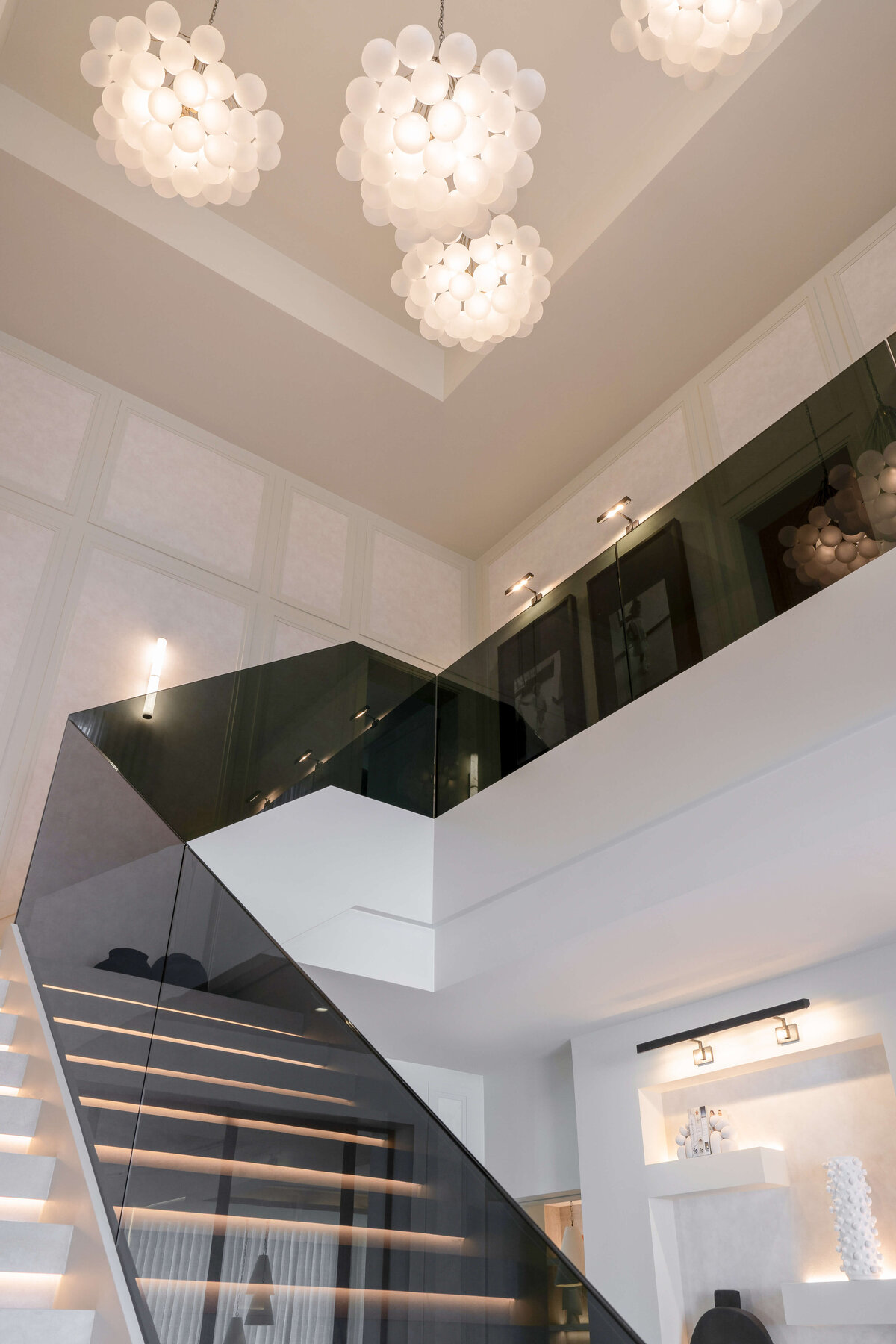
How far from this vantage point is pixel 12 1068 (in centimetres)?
322

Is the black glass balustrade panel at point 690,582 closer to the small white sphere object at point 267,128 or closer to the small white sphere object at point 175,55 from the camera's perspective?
the small white sphere object at point 267,128

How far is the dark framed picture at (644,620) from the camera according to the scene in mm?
4285

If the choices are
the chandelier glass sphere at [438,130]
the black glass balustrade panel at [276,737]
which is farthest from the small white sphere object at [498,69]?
the black glass balustrade panel at [276,737]

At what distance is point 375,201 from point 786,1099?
475 cm

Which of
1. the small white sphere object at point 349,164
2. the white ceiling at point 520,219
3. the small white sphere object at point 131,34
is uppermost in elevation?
the white ceiling at point 520,219

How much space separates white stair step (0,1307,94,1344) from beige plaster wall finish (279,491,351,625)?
18.7 feet

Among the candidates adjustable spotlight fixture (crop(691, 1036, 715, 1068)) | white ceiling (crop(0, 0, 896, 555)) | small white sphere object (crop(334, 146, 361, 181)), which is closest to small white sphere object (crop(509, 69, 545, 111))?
small white sphere object (crop(334, 146, 361, 181))

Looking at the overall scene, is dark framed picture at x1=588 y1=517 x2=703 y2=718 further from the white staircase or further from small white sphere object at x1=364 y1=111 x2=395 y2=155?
the white staircase

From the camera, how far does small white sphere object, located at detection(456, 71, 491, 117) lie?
11.9 ft

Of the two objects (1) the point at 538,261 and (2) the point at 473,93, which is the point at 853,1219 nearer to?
(1) the point at 538,261

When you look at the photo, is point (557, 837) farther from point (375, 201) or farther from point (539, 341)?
point (539, 341)

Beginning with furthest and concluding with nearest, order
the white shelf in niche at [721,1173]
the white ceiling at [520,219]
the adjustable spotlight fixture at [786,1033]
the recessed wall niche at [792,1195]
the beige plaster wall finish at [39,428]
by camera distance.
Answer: the beige plaster wall finish at [39,428]
the white ceiling at [520,219]
the adjustable spotlight fixture at [786,1033]
the white shelf in niche at [721,1173]
the recessed wall niche at [792,1195]

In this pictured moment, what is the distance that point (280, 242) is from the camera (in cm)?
687

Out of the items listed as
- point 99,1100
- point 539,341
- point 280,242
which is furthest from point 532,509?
point 99,1100
